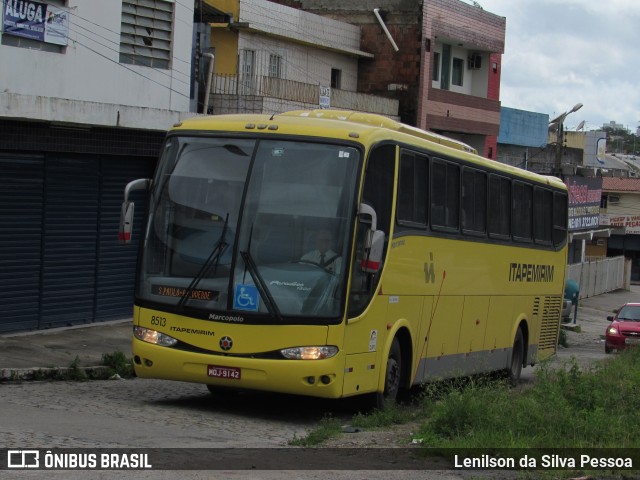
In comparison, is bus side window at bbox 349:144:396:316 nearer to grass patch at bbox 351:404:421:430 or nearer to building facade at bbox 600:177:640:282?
grass patch at bbox 351:404:421:430

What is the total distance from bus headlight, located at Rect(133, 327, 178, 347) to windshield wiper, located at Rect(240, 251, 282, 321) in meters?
1.18

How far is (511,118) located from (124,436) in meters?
46.5

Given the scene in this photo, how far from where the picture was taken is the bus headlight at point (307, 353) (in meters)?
11.2

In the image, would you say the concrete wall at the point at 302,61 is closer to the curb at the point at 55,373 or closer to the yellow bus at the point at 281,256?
the curb at the point at 55,373

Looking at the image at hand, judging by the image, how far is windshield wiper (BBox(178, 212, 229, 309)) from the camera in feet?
37.5

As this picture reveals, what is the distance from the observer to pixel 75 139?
1877 cm

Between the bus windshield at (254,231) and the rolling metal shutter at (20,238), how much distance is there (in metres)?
6.48

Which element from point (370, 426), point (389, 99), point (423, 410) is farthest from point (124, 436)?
point (389, 99)

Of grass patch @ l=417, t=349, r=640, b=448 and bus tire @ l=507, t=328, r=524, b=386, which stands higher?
grass patch @ l=417, t=349, r=640, b=448

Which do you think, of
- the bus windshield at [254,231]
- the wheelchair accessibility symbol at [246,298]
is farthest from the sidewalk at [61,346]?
the wheelchair accessibility symbol at [246,298]

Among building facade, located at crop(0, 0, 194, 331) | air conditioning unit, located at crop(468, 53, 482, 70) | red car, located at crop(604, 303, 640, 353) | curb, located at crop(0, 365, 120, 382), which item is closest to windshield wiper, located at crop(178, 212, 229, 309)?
curb, located at crop(0, 365, 120, 382)

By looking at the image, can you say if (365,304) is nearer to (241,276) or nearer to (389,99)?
(241,276)

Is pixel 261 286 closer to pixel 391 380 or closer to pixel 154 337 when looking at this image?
pixel 154 337

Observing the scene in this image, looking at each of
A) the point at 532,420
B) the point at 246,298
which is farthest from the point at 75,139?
the point at 532,420
